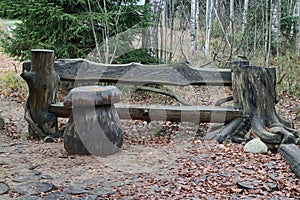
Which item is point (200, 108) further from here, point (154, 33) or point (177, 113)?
point (154, 33)

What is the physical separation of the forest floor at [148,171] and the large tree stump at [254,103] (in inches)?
15.3

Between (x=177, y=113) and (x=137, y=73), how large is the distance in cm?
98

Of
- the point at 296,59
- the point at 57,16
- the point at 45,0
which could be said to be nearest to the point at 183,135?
the point at 57,16

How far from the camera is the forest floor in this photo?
3529 mm

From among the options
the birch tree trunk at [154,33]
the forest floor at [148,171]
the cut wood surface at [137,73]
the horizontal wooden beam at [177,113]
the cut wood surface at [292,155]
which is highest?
the birch tree trunk at [154,33]

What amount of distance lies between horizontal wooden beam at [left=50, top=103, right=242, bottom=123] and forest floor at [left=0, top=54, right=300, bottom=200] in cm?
34

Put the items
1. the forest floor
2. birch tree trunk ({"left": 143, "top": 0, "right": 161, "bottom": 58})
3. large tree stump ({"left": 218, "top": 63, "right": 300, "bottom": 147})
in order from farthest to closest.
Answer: birch tree trunk ({"left": 143, "top": 0, "right": 161, "bottom": 58})
large tree stump ({"left": 218, "top": 63, "right": 300, "bottom": 147})
the forest floor

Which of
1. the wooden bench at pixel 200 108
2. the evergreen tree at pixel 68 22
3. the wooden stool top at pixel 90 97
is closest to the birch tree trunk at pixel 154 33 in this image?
the evergreen tree at pixel 68 22

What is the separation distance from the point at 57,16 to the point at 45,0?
479 mm

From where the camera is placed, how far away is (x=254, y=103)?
17.7 feet

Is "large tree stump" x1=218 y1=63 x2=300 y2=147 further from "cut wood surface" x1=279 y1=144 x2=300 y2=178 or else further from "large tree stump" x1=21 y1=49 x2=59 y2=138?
"large tree stump" x1=21 y1=49 x2=59 y2=138

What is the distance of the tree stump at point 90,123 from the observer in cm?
460

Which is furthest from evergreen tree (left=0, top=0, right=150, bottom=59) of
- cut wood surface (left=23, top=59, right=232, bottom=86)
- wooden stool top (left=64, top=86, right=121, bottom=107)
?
wooden stool top (left=64, top=86, right=121, bottom=107)

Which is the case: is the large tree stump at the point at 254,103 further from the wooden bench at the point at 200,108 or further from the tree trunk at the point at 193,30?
the tree trunk at the point at 193,30
